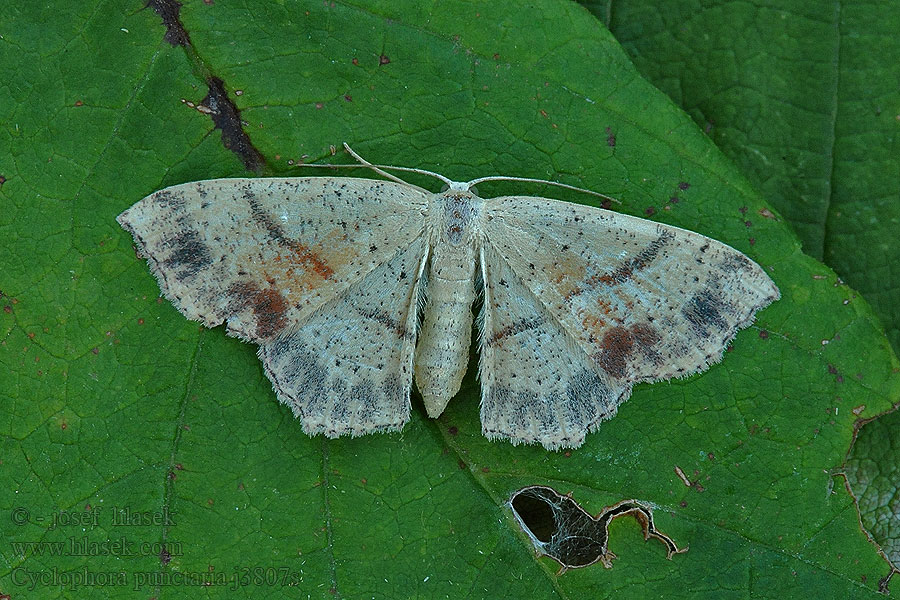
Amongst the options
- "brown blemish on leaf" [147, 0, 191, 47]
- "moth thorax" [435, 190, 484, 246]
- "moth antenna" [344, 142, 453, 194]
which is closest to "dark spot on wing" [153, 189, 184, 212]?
"brown blemish on leaf" [147, 0, 191, 47]

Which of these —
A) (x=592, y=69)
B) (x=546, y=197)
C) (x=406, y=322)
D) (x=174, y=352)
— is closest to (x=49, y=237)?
(x=174, y=352)

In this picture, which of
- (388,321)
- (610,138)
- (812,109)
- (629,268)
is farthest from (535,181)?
(812,109)

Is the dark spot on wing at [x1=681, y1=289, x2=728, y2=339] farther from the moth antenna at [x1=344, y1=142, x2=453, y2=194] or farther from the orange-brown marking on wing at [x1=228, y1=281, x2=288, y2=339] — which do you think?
the orange-brown marking on wing at [x1=228, y1=281, x2=288, y2=339]

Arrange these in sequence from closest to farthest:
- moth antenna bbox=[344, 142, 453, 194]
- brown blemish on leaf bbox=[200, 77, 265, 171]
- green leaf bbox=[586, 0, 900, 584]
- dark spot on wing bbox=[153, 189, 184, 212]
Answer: dark spot on wing bbox=[153, 189, 184, 212], brown blemish on leaf bbox=[200, 77, 265, 171], moth antenna bbox=[344, 142, 453, 194], green leaf bbox=[586, 0, 900, 584]

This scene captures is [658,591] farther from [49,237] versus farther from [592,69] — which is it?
[49,237]

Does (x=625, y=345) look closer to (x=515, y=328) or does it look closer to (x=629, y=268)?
(x=629, y=268)

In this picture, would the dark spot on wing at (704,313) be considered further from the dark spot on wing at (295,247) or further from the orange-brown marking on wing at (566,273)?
the dark spot on wing at (295,247)
